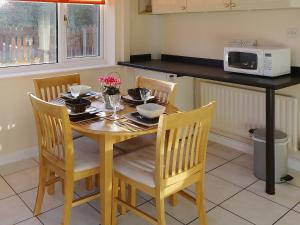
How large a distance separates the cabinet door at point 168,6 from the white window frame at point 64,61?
1.61 feet

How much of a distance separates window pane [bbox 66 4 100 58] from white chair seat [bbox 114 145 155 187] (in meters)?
1.83

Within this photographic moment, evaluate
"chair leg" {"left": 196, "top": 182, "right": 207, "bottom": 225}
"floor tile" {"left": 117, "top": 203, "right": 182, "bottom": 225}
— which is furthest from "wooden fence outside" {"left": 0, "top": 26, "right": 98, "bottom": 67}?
"chair leg" {"left": 196, "top": 182, "right": 207, "bottom": 225}

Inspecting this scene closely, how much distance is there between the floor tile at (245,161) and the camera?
3162 mm

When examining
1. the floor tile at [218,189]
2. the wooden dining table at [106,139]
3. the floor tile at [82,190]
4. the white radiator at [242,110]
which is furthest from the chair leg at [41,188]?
the white radiator at [242,110]

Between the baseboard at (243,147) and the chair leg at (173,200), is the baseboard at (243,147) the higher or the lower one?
the higher one

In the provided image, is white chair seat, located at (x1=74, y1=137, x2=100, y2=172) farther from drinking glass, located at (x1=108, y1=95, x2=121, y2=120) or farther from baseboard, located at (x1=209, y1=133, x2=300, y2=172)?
baseboard, located at (x1=209, y1=133, x2=300, y2=172)

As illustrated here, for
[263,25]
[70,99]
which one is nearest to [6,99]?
[70,99]

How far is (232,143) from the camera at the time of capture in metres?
3.57

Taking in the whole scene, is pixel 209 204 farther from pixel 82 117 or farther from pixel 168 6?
pixel 168 6

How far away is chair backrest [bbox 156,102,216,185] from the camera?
1.76m

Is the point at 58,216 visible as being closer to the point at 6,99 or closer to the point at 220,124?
the point at 6,99

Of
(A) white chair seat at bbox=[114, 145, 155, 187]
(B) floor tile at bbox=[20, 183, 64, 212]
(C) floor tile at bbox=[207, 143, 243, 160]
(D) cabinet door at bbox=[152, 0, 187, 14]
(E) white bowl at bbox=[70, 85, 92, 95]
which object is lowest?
(B) floor tile at bbox=[20, 183, 64, 212]

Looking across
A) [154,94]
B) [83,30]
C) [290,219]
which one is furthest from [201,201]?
[83,30]

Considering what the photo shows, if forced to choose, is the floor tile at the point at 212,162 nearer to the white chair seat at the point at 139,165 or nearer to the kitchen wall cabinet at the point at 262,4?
the white chair seat at the point at 139,165
